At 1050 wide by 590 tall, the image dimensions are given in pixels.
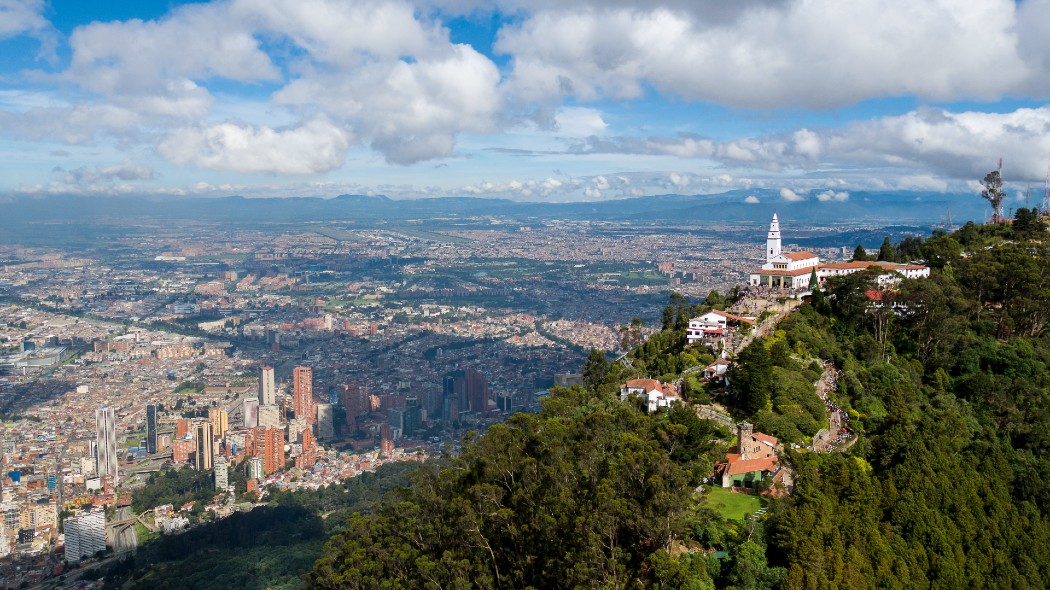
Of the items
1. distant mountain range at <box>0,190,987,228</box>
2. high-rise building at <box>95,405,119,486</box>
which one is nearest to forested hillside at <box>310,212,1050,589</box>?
high-rise building at <box>95,405,119,486</box>

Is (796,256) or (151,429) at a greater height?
(796,256)

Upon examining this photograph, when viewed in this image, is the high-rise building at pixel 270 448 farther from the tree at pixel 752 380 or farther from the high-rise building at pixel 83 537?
the tree at pixel 752 380

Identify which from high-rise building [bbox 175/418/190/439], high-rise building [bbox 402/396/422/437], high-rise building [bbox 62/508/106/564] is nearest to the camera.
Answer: high-rise building [bbox 62/508/106/564]

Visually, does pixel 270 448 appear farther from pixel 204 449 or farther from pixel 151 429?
pixel 151 429

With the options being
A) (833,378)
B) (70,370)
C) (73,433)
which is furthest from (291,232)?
(833,378)

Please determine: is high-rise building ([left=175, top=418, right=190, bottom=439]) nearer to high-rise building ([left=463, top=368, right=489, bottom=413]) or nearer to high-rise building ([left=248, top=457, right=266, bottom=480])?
high-rise building ([left=248, top=457, right=266, bottom=480])

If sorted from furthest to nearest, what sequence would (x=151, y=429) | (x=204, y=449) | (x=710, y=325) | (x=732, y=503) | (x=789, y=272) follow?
(x=151, y=429), (x=204, y=449), (x=789, y=272), (x=710, y=325), (x=732, y=503)

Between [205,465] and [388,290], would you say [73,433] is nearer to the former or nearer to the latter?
[205,465]

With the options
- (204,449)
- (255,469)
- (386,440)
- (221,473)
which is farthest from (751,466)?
(204,449)
